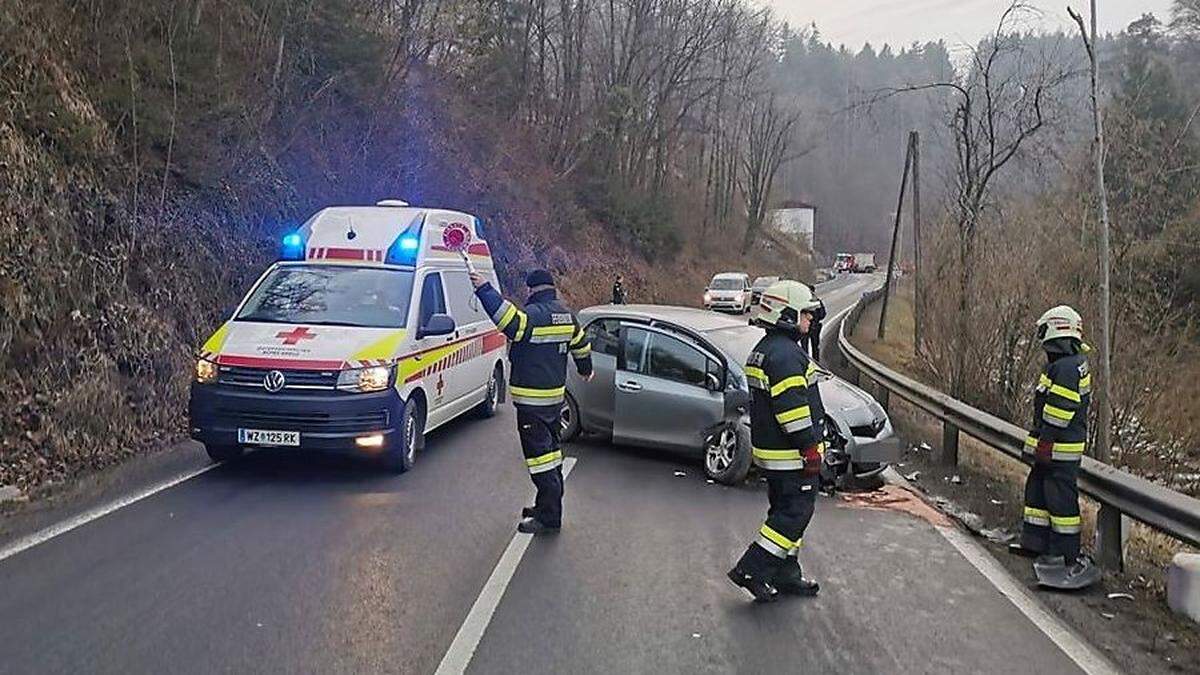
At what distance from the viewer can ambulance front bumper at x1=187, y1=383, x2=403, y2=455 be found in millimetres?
8117

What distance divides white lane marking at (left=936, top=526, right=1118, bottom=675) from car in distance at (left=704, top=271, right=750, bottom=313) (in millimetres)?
31340

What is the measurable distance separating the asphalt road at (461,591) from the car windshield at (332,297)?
150 cm

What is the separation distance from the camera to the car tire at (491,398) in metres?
12.4

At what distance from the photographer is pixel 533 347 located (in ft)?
23.3

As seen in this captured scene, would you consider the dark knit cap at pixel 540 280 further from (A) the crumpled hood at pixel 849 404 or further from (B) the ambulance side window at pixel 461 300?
(B) the ambulance side window at pixel 461 300

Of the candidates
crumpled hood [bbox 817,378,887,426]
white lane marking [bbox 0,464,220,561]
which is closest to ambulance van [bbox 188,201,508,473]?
white lane marking [bbox 0,464,220,561]

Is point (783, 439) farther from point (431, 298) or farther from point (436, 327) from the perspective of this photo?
point (431, 298)

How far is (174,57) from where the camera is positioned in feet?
49.2

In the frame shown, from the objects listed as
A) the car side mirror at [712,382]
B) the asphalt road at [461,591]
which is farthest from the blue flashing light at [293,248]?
the car side mirror at [712,382]

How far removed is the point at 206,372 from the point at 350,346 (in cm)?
120

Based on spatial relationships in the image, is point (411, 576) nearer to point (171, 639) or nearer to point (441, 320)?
point (171, 639)

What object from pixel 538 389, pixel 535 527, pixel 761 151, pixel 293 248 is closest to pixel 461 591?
pixel 535 527

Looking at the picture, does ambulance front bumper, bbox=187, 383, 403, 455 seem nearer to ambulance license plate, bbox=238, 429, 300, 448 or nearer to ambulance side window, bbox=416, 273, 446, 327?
ambulance license plate, bbox=238, 429, 300, 448

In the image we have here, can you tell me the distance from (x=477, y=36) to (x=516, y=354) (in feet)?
80.4
